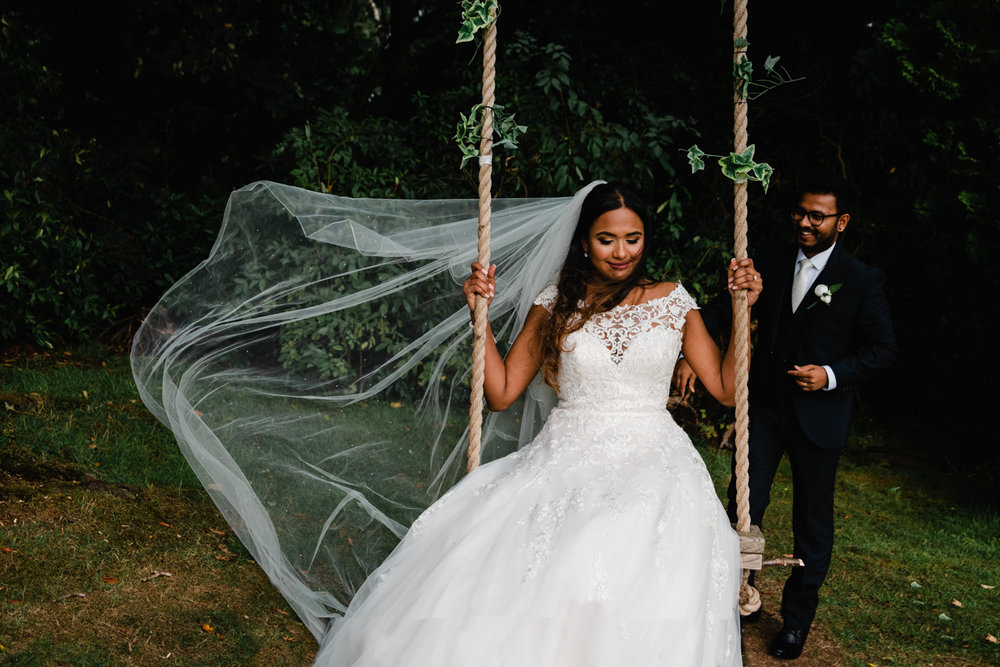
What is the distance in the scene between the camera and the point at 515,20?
6723 mm

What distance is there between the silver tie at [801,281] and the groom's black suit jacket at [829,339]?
0.07 feet

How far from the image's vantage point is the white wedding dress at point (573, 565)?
225 centimetres

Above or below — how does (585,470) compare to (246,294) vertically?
below

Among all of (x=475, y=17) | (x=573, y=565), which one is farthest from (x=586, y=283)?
(x=573, y=565)

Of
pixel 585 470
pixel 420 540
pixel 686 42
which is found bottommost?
pixel 420 540

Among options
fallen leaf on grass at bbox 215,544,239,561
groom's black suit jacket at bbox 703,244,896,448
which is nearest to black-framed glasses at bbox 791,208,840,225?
groom's black suit jacket at bbox 703,244,896,448

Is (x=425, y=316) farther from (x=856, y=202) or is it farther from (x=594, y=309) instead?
(x=856, y=202)

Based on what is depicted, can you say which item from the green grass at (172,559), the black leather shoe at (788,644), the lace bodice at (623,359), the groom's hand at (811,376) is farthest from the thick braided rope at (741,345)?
the green grass at (172,559)

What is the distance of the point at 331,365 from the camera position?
3.36 meters

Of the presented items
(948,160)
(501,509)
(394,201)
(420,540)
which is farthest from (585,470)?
(948,160)

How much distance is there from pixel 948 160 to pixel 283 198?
420cm

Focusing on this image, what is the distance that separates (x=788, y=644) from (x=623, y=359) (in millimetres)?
1397

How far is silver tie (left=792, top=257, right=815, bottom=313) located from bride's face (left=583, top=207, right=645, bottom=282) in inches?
28.4

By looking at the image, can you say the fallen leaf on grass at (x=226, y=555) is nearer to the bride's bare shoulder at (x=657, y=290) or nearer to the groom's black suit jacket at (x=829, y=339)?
the bride's bare shoulder at (x=657, y=290)
